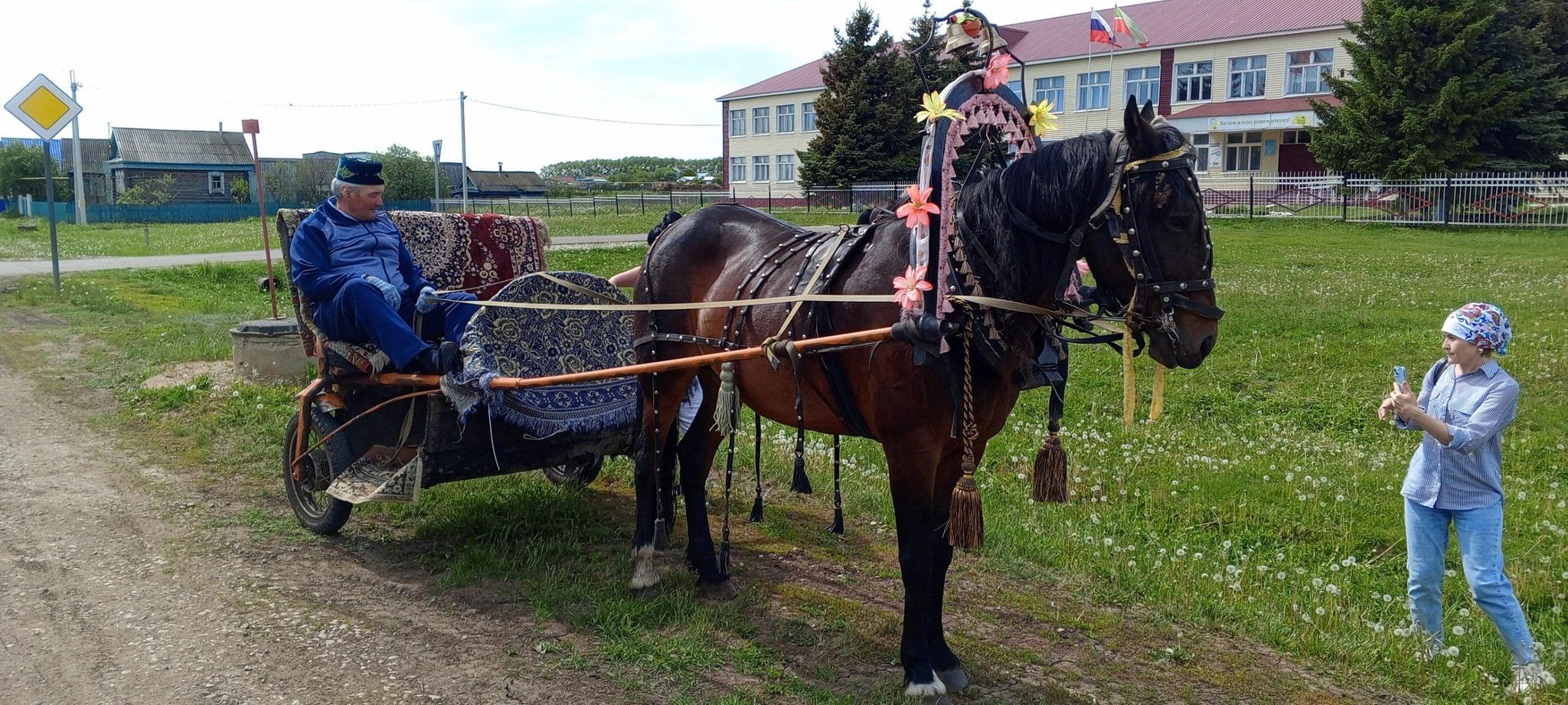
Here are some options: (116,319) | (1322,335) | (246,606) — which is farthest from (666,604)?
(116,319)

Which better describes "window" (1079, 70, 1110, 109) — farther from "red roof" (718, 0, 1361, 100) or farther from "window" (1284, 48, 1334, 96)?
"window" (1284, 48, 1334, 96)

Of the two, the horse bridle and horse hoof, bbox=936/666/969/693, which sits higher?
the horse bridle

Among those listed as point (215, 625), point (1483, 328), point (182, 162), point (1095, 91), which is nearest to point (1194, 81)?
point (1095, 91)

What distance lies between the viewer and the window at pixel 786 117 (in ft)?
184

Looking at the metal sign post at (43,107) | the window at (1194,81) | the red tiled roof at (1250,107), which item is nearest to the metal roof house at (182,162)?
the window at (1194,81)

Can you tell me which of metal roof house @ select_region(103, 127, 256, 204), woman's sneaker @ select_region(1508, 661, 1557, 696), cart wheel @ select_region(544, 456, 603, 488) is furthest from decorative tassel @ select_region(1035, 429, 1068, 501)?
metal roof house @ select_region(103, 127, 256, 204)

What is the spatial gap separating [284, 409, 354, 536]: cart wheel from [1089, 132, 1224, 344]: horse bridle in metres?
4.31

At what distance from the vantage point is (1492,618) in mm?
4488

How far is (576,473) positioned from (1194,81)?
44.3m

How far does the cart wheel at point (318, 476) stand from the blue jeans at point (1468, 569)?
5273mm

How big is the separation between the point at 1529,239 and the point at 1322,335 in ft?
50.7

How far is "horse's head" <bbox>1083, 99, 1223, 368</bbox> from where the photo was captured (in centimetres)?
360

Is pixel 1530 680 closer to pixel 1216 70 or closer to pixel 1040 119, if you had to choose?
pixel 1040 119

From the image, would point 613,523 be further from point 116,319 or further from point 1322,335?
point 116,319
